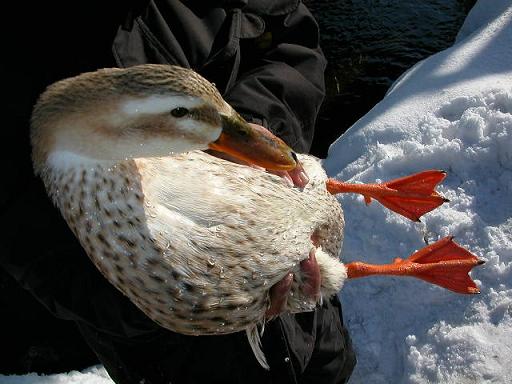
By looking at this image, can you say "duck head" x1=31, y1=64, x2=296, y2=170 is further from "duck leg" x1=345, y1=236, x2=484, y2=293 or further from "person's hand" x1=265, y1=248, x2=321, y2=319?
"duck leg" x1=345, y1=236, x2=484, y2=293

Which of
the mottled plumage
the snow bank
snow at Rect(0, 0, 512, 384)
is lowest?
the snow bank

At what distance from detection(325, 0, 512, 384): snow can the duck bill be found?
1448mm

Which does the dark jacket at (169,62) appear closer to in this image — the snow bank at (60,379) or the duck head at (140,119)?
the duck head at (140,119)

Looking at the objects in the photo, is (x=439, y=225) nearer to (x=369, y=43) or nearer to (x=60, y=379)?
(x=60, y=379)

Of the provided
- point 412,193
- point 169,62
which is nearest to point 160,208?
point 169,62

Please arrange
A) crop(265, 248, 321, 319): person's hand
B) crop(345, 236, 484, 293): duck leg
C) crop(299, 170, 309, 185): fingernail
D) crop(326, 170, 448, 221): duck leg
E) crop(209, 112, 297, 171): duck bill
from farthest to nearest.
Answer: crop(326, 170, 448, 221): duck leg < crop(345, 236, 484, 293): duck leg < crop(299, 170, 309, 185): fingernail < crop(265, 248, 321, 319): person's hand < crop(209, 112, 297, 171): duck bill

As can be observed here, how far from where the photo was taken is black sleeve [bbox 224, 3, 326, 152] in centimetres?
245

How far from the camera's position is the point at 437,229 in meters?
3.15

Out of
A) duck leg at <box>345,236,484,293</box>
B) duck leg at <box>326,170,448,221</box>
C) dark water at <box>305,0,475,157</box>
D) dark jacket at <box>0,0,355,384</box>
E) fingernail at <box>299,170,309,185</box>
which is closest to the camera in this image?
dark jacket at <box>0,0,355,384</box>

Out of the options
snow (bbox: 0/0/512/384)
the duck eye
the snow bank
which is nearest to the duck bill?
the duck eye

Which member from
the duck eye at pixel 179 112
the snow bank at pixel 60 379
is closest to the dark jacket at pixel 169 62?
the duck eye at pixel 179 112

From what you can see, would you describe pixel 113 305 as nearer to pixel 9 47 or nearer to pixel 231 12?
pixel 9 47

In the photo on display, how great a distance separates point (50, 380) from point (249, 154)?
179 cm

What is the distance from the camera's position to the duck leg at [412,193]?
2.87m
